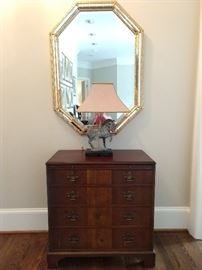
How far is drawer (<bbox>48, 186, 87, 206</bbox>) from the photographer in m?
2.10

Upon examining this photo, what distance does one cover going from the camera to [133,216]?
2.13 metres

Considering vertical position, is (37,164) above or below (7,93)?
below

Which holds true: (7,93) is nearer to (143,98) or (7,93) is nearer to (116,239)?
(143,98)

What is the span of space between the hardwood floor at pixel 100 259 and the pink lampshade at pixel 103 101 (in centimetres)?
121

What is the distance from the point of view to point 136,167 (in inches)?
82.0

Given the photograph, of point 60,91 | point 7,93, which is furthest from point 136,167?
point 7,93

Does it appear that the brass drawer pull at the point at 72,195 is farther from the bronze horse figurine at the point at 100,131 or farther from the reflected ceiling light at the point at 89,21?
the reflected ceiling light at the point at 89,21

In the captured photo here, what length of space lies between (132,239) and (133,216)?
0.18 meters

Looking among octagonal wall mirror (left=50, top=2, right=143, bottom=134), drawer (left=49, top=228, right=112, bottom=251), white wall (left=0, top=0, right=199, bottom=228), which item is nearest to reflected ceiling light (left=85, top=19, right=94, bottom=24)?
octagonal wall mirror (left=50, top=2, right=143, bottom=134)

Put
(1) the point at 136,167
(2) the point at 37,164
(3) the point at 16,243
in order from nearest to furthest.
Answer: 1. (1) the point at 136,167
2. (3) the point at 16,243
3. (2) the point at 37,164

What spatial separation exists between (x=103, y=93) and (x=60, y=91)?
0.53 m

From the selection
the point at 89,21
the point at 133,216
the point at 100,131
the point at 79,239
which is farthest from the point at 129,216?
the point at 89,21

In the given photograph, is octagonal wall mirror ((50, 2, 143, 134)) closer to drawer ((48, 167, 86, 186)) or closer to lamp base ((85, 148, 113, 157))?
lamp base ((85, 148, 113, 157))

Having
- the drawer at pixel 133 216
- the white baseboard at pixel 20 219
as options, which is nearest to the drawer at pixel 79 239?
the drawer at pixel 133 216
